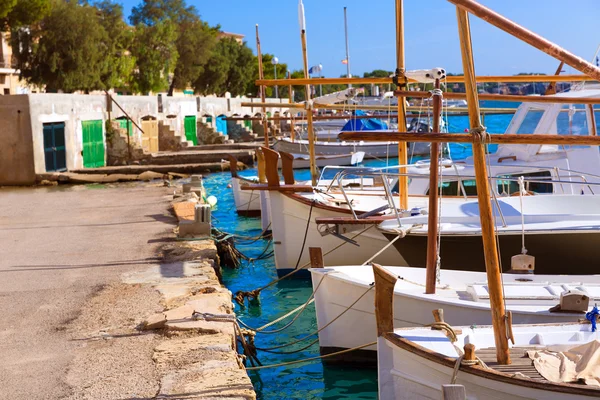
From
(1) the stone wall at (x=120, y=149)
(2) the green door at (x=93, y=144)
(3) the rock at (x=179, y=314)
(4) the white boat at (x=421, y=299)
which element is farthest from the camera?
(1) the stone wall at (x=120, y=149)

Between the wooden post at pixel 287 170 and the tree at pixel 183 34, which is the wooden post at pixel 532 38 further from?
the tree at pixel 183 34

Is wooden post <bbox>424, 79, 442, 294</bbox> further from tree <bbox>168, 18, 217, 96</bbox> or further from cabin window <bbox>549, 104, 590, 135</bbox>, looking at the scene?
tree <bbox>168, 18, 217, 96</bbox>

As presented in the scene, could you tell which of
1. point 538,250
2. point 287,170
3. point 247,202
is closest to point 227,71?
point 247,202

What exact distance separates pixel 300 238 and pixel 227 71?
6101 centimetres

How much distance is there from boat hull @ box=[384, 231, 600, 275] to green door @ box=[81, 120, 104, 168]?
2347cm

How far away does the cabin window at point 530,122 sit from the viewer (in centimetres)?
1496

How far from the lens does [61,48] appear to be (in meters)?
43.7

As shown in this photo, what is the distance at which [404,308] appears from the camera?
8195 millimetres

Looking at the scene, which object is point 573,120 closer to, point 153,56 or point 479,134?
point 479,134

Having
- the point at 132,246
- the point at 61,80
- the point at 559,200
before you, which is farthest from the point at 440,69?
the point at 61,80

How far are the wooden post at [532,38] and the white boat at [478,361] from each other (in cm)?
199

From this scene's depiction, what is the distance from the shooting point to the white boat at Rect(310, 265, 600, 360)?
7.75 meters

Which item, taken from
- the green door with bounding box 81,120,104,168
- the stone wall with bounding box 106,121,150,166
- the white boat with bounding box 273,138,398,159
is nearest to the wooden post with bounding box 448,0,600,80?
the green door with bounding box 81,120,104,168

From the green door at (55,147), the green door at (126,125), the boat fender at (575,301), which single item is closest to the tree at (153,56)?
the green door at (126,125)
